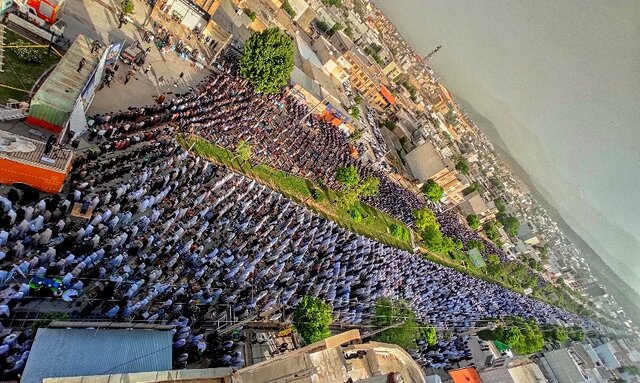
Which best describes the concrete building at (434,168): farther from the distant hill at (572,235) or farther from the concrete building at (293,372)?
the distant hill at (572,235)

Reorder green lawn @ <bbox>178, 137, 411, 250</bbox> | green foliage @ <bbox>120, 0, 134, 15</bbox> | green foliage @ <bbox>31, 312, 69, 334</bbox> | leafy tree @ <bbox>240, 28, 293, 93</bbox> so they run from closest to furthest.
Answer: green foliage @ <bbox>31, 312, 69, 334</bbox>
green lawn @ <bbox>178, 137, 411, 250</bbox>
green foliage @ <bbox>120, 0, 134, 15</bbox>
leafy tree @ <bbox>240, 28, 293, 93</bbox>

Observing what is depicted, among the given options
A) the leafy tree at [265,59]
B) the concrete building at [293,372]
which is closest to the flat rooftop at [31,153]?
the concrete building at [293,372]

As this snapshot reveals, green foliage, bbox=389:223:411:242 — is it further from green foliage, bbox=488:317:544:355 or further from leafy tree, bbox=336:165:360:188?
green foliage, bbox=488:317:544:355

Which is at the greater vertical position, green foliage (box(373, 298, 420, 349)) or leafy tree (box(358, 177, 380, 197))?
Result: leafy tree (box(358, 177, 380, 197))

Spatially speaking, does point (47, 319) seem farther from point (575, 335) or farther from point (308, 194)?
point (575, 335)

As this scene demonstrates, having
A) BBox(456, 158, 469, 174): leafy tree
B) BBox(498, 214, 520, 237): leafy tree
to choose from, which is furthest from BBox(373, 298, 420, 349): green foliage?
BBox(498, 214, 520, 237): leafy tree
